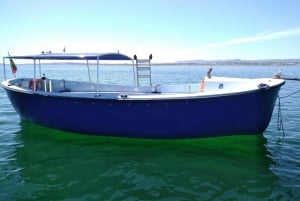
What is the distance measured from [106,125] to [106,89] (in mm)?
3685

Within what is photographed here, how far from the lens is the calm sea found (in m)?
6.39

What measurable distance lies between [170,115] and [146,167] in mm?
1697

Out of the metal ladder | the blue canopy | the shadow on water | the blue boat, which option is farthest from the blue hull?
the metal ladder

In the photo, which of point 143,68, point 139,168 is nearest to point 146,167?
point 139,168

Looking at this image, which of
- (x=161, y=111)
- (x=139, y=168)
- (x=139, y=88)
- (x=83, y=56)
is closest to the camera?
(x=139, y=168)

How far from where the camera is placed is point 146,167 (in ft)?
25.6

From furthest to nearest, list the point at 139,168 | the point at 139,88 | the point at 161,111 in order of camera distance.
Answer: the point at 139,88, the point at 161,111, the point at 139,168

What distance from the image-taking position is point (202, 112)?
333 inches

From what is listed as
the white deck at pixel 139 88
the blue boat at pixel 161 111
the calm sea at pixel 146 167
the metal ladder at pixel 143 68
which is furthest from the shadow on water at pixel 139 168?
the metal ladder at pixel 143 68

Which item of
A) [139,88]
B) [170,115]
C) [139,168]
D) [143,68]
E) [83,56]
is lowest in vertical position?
[139,168]

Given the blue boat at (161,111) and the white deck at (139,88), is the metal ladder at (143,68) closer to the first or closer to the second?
the white deck at (139,88)

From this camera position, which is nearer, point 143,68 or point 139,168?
point 139,168

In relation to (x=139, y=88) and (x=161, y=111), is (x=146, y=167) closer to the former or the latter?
(x=161, y=111)

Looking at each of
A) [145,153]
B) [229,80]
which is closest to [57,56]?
[145,153]
